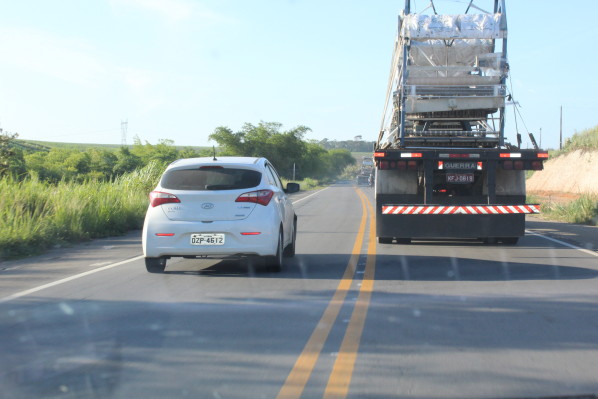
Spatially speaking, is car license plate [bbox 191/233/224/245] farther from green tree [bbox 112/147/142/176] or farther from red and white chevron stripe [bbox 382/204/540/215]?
green tree [bbox 112/147/142/176]

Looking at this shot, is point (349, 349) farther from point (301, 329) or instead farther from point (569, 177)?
point (569, 177)

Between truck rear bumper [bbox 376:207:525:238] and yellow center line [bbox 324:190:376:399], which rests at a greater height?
truck rear bumper [bbox 376:207:525:238]

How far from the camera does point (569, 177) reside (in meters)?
52.6

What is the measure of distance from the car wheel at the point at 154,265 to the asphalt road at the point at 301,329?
0.51 feet

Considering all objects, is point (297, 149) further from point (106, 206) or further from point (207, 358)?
point (207, 358)

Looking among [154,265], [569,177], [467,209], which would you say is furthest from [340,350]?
[569,177]

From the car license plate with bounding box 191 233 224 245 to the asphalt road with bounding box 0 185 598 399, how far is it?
1.71ft

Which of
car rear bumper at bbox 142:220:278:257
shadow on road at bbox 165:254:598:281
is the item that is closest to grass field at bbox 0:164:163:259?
shadow on road at bbox 165:254:598:281

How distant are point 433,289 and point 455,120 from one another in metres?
6.86

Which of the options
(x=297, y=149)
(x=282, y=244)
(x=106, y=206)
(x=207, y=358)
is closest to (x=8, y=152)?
(x=106, y=206)

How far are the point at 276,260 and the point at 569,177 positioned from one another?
47.1 m

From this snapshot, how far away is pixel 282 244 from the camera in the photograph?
10492mm

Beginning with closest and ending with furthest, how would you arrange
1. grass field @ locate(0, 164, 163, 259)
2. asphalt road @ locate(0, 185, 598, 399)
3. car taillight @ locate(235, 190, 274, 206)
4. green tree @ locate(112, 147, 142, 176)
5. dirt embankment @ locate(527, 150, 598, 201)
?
1. asphalt road @ locate(0, 185, 598, 399)
2. car taillight @ locate(235, 190, 274, 206)
3. grass field @ locate(0, 164, 163, 259)
4. dirt embankment @ locate(527, 150, 598, 201)
5. green tree @ locate(112, 147, 142, 176)

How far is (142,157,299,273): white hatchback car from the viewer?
963cm
